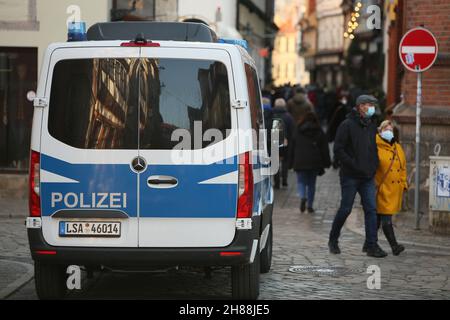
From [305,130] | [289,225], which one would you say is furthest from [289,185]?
[289,225]

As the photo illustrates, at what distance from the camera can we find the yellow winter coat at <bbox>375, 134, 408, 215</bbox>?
1296 cm

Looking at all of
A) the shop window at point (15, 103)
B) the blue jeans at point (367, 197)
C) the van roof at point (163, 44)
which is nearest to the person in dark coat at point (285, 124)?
the shop window at point (15, 103)

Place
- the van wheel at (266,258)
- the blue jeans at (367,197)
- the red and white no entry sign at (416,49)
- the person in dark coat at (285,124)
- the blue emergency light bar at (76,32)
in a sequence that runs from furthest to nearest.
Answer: the person in dark coat at (285,124) < the red and white no entry sign at (416,49) < the blue jeans at (367,197) < the van wheel at (266,258) < the blue emergency light bar at (76,32)

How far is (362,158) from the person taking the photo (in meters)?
12.5

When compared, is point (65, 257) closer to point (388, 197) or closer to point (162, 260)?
point (162, 260)

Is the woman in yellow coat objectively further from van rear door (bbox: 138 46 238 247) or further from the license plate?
the license plate

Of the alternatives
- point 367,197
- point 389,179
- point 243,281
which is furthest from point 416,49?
point 243,281

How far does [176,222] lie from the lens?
8.55 meters

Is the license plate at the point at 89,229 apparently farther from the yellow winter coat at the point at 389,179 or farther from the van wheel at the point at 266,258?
Answer: the yellow winter coat at the point at 389,179

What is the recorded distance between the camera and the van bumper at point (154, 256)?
854 cm

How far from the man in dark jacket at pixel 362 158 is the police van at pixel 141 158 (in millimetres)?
4124

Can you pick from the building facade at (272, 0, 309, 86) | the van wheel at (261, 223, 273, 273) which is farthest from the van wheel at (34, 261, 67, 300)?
the building facade at (272, 0, 309, 86)

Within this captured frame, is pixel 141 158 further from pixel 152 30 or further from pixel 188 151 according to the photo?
pixel 152 30

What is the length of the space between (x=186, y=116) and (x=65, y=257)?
1.46m
